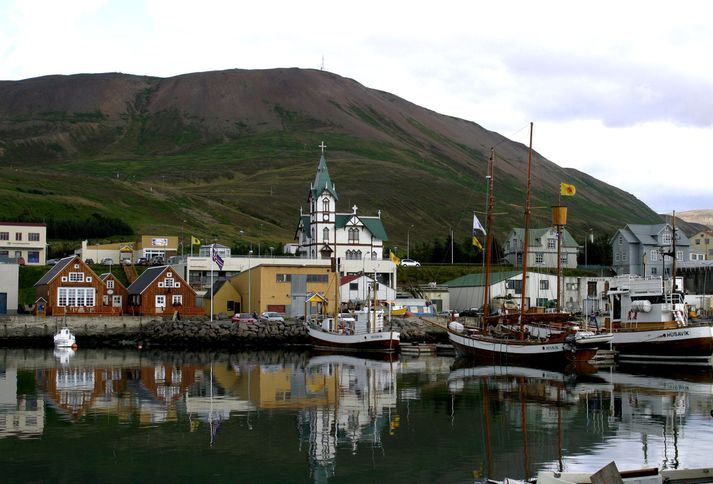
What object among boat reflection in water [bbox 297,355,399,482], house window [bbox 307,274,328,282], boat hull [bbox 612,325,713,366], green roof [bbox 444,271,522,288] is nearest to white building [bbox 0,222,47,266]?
house window [bbox 307,274,328,282]

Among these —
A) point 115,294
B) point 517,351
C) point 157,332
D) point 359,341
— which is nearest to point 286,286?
point 157,332

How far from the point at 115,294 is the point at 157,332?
11.5 meters

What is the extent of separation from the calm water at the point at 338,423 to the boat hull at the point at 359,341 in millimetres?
12161

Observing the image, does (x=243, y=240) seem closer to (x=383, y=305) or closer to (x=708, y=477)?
(x=383, y=305)

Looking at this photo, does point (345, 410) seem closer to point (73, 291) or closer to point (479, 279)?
point (73, 291)

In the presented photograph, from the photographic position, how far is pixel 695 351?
59.6 meters

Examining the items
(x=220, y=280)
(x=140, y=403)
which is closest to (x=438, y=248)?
(x=220, y=280)

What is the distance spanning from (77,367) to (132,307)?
31.0 m

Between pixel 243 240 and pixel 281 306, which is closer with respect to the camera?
pixel 281 306

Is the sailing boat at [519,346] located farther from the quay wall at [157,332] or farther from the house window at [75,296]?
the house window at [75,296]

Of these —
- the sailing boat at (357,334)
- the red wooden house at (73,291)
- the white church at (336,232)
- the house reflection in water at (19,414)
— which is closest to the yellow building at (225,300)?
the red wooden house at (73,291)

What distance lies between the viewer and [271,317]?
81312 mm

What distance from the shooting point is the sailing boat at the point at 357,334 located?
225 ft

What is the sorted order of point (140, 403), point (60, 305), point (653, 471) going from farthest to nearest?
point (60, 305) → point (140, 403) → point (653, 471)
